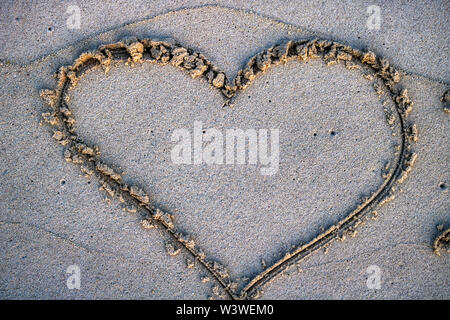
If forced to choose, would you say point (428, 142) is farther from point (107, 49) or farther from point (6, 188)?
point (6, 188)

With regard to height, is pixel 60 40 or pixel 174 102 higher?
pixel 60 40

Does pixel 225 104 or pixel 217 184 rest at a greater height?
pixel 225 104

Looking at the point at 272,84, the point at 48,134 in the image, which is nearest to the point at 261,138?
the point at 272,84
